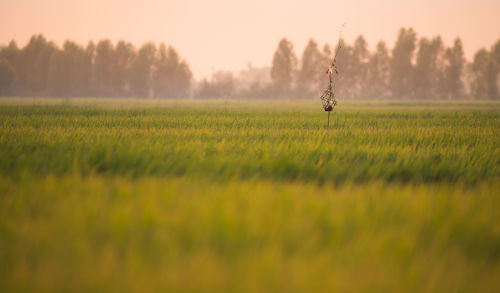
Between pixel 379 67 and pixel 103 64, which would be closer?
pixel 103 64

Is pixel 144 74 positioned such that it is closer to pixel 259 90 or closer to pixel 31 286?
pixel 259 90

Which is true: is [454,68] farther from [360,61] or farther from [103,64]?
[103,64]

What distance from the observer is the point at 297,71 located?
56969 mm

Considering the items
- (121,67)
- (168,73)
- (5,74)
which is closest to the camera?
(5,74)

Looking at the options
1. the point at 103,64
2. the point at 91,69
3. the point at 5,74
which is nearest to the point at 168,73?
the point at 103,64

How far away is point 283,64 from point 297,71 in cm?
312

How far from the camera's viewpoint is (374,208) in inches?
88.4

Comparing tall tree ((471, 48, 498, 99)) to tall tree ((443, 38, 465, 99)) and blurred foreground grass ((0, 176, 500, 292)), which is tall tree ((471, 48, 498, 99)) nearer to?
tall tree ((443, 38, 465, 99))

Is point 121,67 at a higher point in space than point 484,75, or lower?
higher

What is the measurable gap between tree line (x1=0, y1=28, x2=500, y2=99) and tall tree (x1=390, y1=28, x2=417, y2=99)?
154 millimetres

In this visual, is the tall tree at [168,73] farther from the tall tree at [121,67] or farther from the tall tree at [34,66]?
the tall tree at [34,66]

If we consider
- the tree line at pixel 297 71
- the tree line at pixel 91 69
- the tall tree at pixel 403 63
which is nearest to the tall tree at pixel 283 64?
the tree line at pixel 297 71

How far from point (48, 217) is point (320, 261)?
1.69 meters

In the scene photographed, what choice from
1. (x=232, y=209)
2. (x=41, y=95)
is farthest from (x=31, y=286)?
→ (x=41, y=95)
